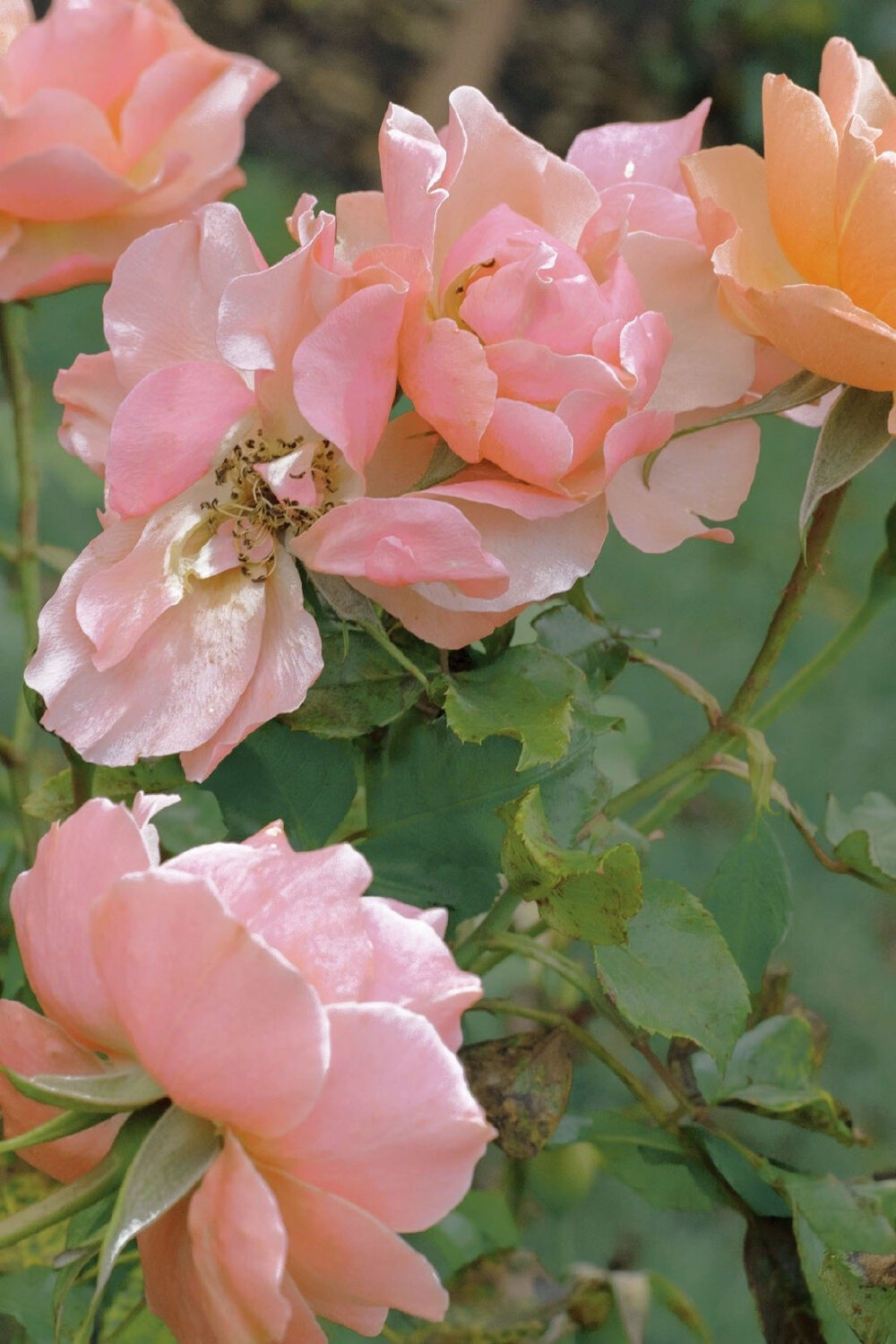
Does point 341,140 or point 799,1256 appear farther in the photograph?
point 341,140

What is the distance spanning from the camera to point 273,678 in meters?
0.33

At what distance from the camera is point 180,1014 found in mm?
263

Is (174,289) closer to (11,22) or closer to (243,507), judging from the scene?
(243,507)

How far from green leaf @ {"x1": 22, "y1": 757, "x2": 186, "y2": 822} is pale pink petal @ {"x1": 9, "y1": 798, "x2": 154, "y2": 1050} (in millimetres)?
90

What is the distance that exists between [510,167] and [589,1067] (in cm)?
88

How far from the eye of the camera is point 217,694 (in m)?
0.33

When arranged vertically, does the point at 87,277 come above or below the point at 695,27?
above

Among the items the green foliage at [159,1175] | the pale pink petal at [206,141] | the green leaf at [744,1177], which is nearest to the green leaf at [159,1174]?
the green foliage at [159,1175]

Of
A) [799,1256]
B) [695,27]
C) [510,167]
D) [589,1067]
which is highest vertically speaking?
[510,167]

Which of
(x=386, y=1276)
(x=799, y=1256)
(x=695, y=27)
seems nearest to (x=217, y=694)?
(x=386, y=1276)

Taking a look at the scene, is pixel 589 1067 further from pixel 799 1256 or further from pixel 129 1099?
pixel 129 1099

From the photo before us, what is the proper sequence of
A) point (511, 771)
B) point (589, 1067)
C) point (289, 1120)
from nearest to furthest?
point (289, 1120)
point (511, 771)
point (589, 1067)

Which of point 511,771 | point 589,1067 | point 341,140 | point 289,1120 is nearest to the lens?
point 289,1120

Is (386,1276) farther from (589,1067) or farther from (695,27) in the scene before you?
(695,27)
